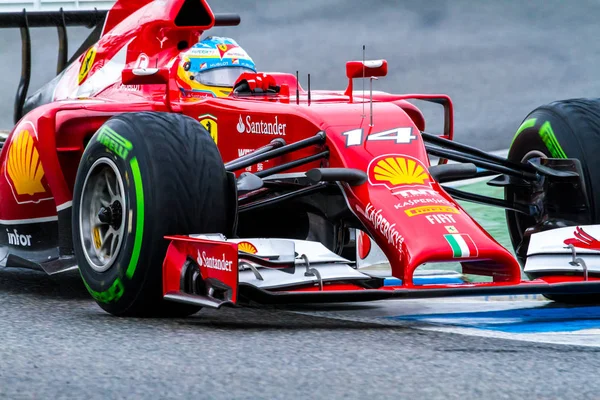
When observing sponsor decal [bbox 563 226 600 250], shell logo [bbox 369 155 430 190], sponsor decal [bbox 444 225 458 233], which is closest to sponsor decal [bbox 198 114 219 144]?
shell logo [bbox 369 155 430 190]

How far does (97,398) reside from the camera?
9.55ft

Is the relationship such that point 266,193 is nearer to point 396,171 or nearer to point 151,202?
point 396,171

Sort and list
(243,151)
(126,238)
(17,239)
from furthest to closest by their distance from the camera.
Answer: (17,239) < (243,151) < (126,238)

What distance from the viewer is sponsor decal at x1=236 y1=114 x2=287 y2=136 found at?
213 inches

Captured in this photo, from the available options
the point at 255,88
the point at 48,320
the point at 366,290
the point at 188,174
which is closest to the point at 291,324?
the point at 366,290

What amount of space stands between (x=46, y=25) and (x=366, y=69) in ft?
10.8

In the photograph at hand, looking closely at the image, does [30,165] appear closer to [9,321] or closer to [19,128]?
[19,128]

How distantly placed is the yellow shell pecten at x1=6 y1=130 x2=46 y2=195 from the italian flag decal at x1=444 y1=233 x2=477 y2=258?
2404 mm

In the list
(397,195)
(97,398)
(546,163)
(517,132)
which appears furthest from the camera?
(517,132)

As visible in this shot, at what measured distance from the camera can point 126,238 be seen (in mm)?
4492

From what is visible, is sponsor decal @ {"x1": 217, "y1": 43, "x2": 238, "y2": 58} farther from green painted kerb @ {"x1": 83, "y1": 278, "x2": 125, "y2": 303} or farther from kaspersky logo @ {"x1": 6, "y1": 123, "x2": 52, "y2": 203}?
green painted kerb @ {"x1": 83, "y1": 278, "x2": 125, "y2": 303}

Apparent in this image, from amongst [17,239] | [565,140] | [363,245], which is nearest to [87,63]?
[17,239]

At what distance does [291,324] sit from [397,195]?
0.80 m

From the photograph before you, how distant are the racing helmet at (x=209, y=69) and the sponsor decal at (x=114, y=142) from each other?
154 cm
